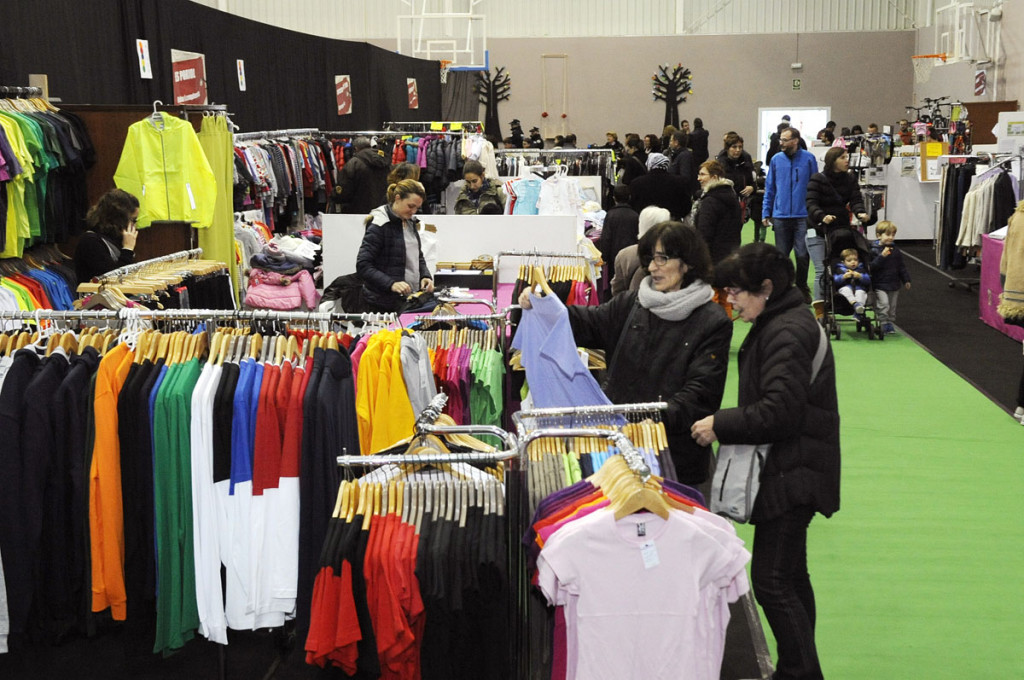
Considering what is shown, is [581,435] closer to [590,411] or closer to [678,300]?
[590,411]

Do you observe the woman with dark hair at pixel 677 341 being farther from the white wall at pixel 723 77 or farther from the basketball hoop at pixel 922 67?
the white wall at pixel 723 77

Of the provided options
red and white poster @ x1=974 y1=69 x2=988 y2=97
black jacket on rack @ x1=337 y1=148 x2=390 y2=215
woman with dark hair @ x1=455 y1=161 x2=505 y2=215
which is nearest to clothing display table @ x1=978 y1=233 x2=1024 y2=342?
woman with dark hair @ x1=455 y1=161 x2=505 y2=215

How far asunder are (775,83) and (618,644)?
19951mm

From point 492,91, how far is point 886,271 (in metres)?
13.5

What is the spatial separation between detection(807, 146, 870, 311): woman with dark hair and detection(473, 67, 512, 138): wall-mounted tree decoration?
12428mm

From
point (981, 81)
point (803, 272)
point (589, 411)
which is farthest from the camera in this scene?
point (981, 81)

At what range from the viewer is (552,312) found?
378cm

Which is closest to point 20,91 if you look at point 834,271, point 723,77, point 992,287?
point 834,271

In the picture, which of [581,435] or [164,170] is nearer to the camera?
[581,435]

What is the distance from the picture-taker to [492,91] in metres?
21.2

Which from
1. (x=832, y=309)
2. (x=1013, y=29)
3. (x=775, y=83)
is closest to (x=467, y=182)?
(x=832, y=309)

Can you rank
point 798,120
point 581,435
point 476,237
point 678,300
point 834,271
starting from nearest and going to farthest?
point 581,435 → point 678,300 → point 476,237 → point 834,271 → point 798,120

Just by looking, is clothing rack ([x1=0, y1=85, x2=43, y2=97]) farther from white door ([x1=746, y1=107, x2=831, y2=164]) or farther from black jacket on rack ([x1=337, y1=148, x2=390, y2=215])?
white door ([x1=746, y1=107, x2=831, y2=164])

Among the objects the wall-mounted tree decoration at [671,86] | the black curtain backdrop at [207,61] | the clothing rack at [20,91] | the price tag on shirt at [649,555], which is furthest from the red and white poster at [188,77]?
the wall-mounted tree decoration at [671,86]
